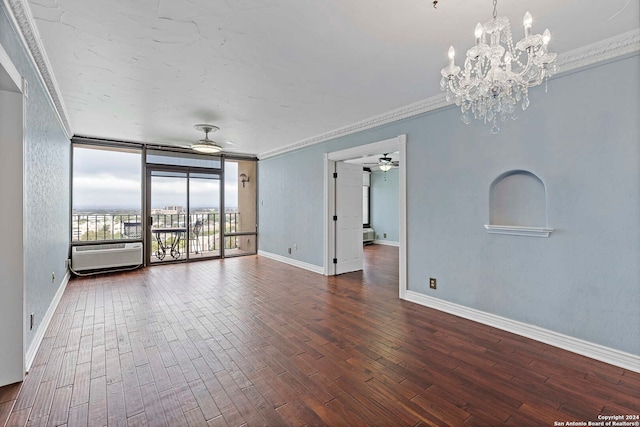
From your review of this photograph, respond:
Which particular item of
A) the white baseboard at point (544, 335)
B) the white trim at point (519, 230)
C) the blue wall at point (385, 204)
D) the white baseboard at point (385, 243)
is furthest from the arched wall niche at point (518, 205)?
the white baseboard at point (385, 243)

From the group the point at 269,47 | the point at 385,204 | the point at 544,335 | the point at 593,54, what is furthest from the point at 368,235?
the point at 269,47

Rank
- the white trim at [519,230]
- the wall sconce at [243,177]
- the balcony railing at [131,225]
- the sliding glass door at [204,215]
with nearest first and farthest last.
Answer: the white trim at [519,230]
the balcony railing at [131,225]
the sliding glass door at [204,215]
the wall sconce at [243,177]

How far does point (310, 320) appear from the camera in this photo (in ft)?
10.5

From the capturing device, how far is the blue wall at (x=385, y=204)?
9352mm

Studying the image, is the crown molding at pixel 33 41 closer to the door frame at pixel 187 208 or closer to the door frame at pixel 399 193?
the door frame at pixel 187 208

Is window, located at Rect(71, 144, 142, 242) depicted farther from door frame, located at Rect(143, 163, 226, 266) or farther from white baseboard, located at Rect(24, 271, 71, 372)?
white baseboard, located at Rect(24, 271, 71, 372)

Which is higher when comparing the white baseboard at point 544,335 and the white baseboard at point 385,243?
the white baseboard at point 385,243

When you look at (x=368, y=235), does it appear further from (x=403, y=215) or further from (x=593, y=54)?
(x=593, y=54)

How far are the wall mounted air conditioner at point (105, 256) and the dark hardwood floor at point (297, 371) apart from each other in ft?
5.34

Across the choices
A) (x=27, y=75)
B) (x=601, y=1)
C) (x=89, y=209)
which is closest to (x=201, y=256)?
(x=89, y=209)

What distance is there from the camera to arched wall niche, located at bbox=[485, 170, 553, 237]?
9.02 ft

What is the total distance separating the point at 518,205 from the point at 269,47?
286 centimetres

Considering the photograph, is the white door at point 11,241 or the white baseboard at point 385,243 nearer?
the white door at point 11,241

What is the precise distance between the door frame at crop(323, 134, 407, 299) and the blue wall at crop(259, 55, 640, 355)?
0.30 feet
